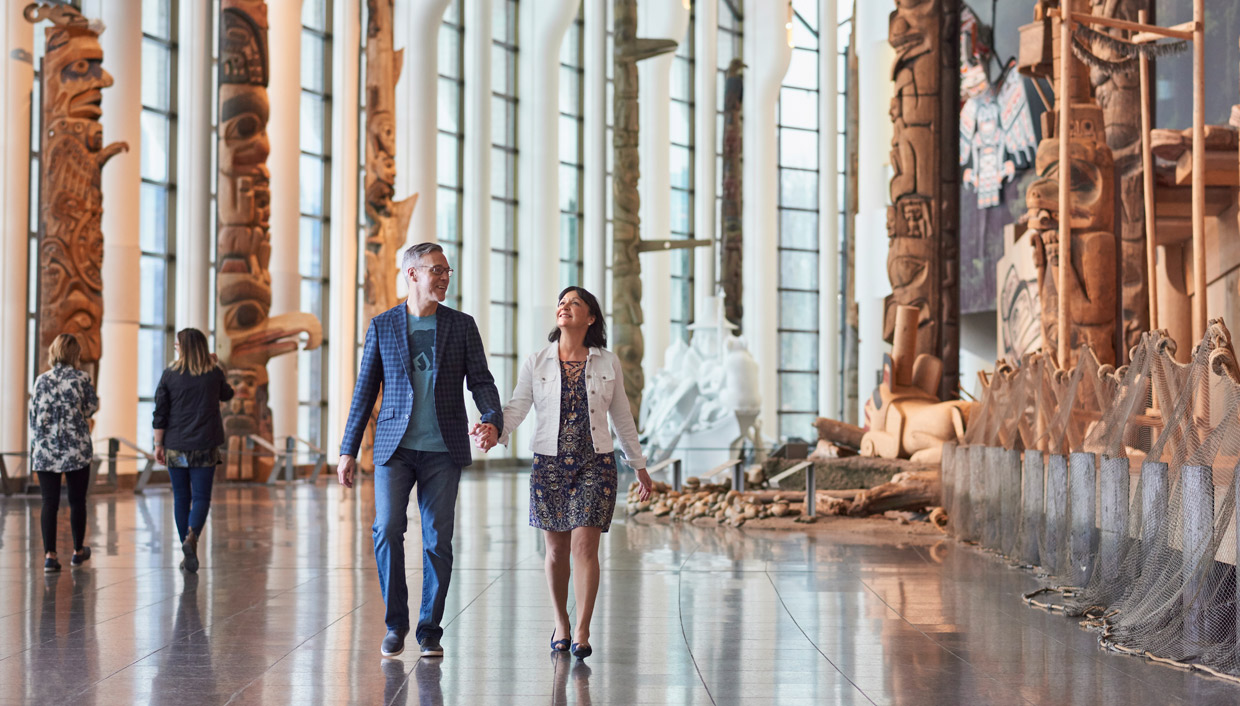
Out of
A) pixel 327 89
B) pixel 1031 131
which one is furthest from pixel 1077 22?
pixel 327 89

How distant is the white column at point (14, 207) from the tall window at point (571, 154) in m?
21.1

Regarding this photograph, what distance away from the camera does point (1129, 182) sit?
1434cm

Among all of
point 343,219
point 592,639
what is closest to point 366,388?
point 592,639

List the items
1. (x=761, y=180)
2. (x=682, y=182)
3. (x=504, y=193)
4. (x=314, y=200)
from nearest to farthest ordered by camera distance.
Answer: (x=314, y=200) < (x=504, y=193) < (x=761, y=180) < (x=682, y=182)

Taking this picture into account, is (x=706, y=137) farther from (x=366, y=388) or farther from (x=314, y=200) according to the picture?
(x=366, y=388)

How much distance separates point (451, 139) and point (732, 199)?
24.5ft

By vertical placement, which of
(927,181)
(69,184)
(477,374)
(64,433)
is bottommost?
(64,433)

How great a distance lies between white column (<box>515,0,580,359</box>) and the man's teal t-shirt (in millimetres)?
26252

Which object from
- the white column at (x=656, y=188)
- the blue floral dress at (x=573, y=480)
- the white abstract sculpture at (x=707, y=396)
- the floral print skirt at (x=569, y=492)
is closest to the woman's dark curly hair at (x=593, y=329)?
the blue floral dress at (x=573, y=480)

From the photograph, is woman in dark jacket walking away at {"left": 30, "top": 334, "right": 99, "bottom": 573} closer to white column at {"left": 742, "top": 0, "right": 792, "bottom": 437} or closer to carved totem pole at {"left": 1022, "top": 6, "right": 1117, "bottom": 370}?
carved totem pole at {"left": 1022, "top": 6, "right": 1117, "bottom": 370}

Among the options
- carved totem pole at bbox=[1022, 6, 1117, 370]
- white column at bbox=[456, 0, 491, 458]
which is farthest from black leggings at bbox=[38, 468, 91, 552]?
white column at bbox=[456, 0, 491, 458]

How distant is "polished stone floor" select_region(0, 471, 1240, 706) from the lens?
506cm

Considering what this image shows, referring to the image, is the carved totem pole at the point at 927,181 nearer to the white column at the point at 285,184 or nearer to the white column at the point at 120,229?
the white column at the point at 120,229

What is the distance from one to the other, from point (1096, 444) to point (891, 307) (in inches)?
363
